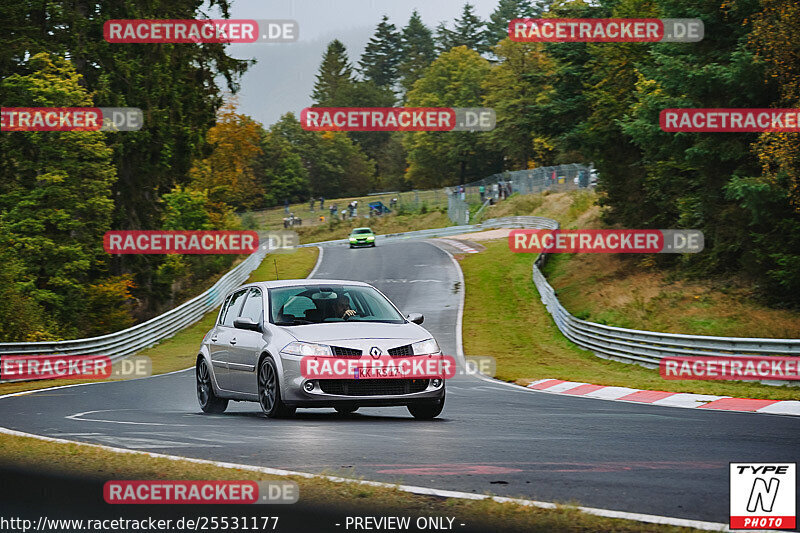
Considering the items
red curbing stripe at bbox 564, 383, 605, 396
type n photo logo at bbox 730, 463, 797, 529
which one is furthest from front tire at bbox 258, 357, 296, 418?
red curbing stripe at bbox 564, 383, 605, 396

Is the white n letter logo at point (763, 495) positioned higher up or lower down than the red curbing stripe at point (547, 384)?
higher up

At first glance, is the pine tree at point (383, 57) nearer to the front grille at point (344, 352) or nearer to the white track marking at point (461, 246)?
the white track marking at point (461, 246)

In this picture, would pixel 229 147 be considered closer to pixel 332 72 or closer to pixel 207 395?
pixel 207 395

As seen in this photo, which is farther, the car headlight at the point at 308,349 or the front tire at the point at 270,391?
the front tire at the point at 270,391

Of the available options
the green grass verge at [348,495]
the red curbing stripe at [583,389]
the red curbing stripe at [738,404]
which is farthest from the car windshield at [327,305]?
the red curbing stripe at [583,389]

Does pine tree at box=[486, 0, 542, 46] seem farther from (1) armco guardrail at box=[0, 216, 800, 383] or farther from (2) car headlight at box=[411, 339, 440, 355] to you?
(2) car headlight at box=[411, 339, 440, 355]

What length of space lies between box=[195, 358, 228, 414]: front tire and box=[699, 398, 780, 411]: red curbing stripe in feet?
21.3

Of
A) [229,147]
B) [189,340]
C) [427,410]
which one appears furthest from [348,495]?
[229,147]

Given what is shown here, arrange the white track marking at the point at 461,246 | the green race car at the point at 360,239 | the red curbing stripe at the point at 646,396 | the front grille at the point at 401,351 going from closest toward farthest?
the front grille at the point at 401,351
the red curbing stripe at the point at 646,396
the white track marking at the point at 461,246
the green race car at the point at 360,239

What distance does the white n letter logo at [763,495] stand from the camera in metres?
5.78

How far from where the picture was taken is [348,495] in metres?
6.62

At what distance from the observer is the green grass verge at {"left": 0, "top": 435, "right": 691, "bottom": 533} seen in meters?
5.70

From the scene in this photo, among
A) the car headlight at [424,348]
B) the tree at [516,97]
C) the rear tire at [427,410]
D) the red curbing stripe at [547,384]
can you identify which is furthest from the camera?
the tree at [516,97]

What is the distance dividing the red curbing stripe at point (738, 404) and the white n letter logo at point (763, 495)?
7.65 metres
